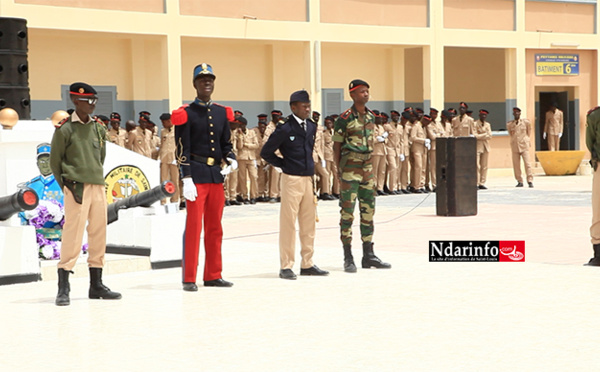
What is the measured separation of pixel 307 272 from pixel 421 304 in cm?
217

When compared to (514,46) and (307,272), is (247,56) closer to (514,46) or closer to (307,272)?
(514,46)

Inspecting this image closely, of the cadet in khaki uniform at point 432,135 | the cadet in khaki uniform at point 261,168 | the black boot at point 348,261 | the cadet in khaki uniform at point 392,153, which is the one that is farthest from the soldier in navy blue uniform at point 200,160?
the cadet in khaki uniform at point 432,135

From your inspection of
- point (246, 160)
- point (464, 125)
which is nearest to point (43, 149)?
point (246, 160)

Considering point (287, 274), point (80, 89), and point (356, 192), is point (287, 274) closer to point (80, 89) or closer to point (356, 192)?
point (356, 192)

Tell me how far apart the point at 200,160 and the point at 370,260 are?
233 centimetres

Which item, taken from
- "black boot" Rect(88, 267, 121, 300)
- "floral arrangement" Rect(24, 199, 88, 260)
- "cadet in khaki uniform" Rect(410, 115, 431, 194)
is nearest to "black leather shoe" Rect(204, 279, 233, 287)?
"black boot" Rect(88, 267, 121, 300)

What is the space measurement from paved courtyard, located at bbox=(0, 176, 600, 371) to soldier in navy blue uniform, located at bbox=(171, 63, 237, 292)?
46cm

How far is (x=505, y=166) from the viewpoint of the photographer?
31.9m

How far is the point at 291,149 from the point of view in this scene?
10.2 meters

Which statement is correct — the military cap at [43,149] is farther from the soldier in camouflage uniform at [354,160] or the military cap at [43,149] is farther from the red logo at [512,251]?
the red logo at [512,251]

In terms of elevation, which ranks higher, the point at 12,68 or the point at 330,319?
the point at 12,68

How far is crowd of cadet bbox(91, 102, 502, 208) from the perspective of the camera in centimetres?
2161

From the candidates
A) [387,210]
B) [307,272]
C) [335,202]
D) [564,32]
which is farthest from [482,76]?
[307,272]

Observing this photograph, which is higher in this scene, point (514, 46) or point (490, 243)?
point (514, 46)
